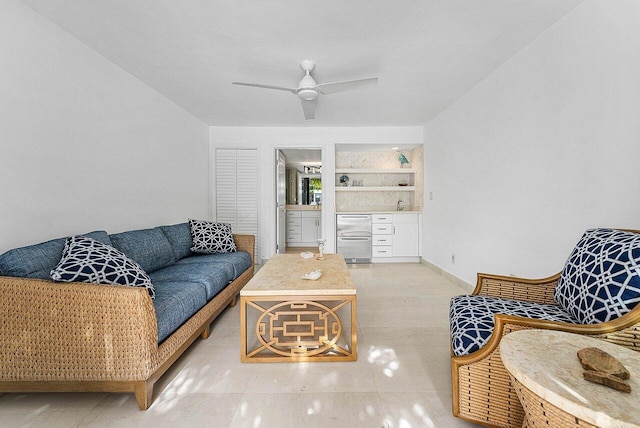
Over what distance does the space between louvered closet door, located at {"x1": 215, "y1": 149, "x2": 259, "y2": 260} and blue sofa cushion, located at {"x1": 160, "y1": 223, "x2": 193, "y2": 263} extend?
1584mm

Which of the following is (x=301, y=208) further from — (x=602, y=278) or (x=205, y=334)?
(x=602, y=278)

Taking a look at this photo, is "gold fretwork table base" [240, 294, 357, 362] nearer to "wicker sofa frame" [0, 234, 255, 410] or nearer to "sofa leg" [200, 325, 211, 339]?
"sofa leg" [200, 325, 211, 339]

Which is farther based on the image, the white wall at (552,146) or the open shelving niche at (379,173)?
the open shelving niche at (379,173)

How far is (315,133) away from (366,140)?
90 centimetres

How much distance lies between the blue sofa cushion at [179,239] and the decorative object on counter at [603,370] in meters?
3.11

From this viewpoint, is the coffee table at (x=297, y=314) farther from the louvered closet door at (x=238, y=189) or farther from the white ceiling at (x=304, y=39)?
the louvered closet door at (x=238, y=189)

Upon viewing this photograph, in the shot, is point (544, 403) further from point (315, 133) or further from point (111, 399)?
point (315, 133)

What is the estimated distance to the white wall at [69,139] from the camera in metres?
1.79

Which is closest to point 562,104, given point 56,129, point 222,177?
point 56,129

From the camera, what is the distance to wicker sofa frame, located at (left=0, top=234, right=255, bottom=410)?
1.39 metres

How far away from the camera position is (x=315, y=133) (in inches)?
191

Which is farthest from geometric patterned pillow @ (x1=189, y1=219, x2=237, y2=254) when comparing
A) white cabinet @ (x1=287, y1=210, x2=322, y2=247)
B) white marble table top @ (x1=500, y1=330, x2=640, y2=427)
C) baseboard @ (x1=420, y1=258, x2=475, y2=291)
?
white cabinet @ (x1=287, y1=210, x2=322, y2=247)

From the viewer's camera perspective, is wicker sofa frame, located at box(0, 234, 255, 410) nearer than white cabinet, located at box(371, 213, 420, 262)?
Yes

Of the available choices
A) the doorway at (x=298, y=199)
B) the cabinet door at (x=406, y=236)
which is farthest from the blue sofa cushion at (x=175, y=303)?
the cabinet door at (x=406, y=236)
